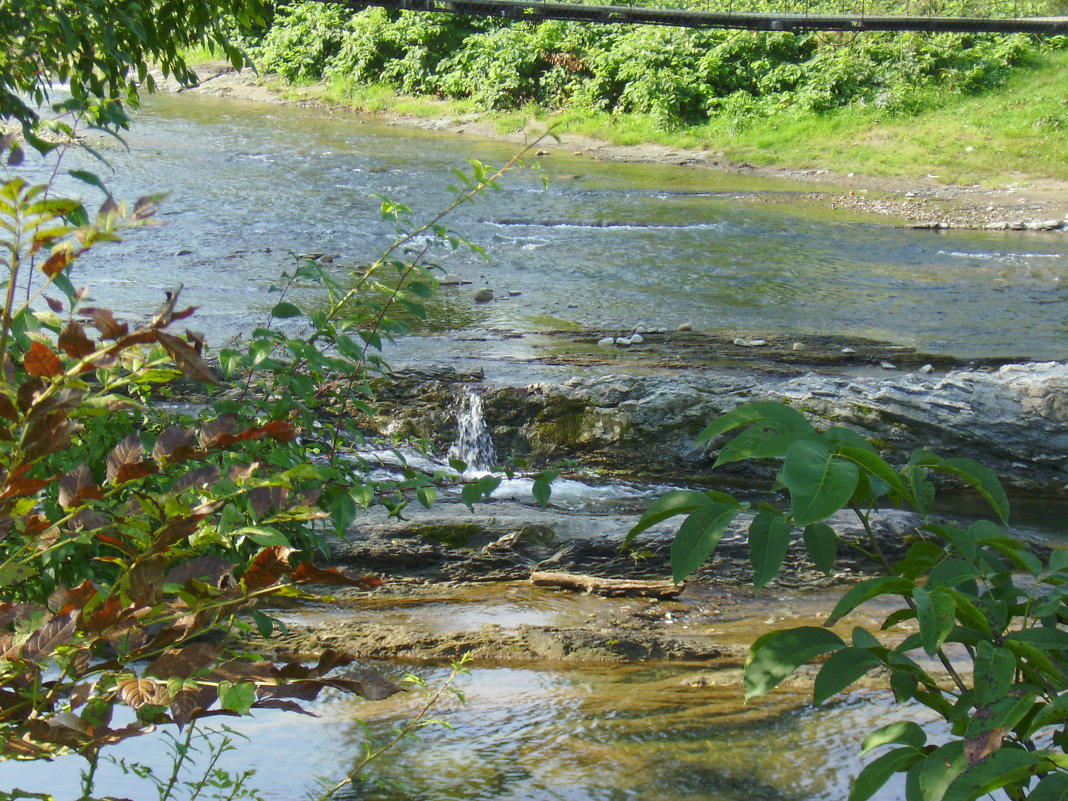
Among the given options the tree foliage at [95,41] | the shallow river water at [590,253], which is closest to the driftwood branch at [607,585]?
the tree foliage at [95,41]

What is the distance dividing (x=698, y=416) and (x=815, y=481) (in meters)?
5.11

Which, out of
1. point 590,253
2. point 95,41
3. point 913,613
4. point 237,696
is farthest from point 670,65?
point 237,696

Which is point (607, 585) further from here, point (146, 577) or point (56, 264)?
point (56, 264)

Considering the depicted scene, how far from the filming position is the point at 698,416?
6195mm

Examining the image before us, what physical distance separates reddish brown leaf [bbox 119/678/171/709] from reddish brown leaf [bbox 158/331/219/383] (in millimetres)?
387

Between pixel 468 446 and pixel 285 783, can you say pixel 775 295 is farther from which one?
pixel 285 783

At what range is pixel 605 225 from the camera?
13641 millimetres

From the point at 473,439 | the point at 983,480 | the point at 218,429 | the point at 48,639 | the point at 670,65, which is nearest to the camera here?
the point at 48,639

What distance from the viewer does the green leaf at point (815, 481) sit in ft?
3.62

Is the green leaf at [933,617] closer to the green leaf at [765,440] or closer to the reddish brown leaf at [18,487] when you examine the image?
the green leaf at [765,440]

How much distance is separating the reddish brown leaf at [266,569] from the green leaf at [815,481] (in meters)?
0.61

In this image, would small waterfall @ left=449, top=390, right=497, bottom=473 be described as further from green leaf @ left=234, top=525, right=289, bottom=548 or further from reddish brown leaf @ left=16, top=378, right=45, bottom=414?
reddish brown leaf @ left=16, top=378, right=45, bottom=414

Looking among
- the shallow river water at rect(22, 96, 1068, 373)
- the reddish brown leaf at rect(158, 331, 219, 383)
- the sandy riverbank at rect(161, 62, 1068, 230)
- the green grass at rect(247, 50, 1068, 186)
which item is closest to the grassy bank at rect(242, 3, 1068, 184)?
the green grass at rect(247, 50, 1068, 186)

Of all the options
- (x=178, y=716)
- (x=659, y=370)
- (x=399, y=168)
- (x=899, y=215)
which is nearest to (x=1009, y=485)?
(x=659, y=370)
